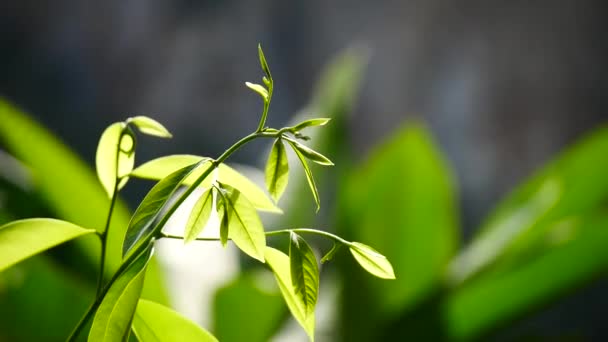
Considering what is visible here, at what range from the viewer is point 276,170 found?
111 mm

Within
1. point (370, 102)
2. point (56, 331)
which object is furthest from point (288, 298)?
point (370, 102)

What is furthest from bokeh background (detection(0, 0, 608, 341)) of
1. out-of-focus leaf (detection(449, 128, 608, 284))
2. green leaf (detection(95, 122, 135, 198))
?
green leaf (detection(95, 122, 135, 198))

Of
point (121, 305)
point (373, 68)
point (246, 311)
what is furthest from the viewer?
point (373, 68)

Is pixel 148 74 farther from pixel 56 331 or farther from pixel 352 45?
pixel 56 331

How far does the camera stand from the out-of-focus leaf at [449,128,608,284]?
21.2 inches

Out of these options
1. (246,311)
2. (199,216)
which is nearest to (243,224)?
(199,216)

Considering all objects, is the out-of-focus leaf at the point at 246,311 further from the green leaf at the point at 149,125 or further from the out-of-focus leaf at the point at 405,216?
the green leaf at the point at 149,125

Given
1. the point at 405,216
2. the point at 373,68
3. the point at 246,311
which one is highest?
the point at 373,68

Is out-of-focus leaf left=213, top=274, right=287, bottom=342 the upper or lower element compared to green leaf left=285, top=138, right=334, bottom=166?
lower

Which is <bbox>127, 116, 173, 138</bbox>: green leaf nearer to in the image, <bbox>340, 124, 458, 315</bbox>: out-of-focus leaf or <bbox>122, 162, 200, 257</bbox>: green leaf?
<bbox>122, 162, 200, 257</bbox>: green leaf

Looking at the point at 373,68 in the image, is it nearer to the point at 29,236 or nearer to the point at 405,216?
the point at 405,216

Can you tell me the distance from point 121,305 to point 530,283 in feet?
1.59

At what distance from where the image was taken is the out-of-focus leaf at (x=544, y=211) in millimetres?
539

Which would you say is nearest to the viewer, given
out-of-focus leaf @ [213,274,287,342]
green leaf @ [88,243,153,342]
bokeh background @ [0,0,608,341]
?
green leaf @ [88,243,153,342]
